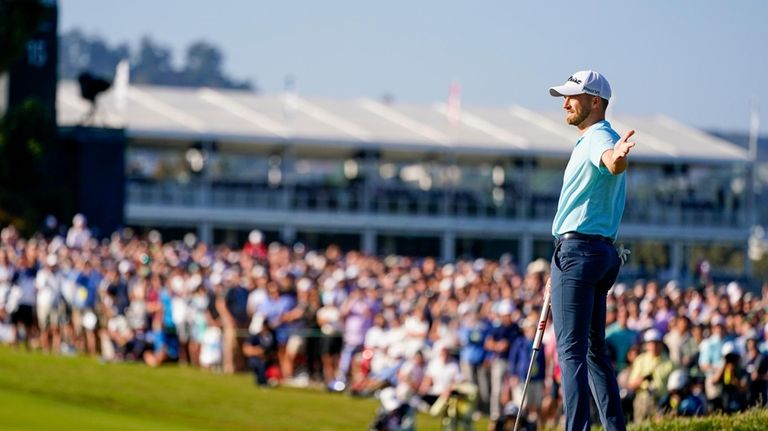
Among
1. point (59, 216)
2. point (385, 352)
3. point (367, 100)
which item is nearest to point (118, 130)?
point (59, 216)

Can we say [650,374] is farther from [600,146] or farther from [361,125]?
[361,125]

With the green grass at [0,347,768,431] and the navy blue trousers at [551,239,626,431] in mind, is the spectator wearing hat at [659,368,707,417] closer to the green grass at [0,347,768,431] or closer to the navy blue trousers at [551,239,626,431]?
the green grass at [0,347,768,431]

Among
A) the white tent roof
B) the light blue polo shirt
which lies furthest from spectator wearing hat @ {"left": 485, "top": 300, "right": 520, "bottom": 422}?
the white tent roof

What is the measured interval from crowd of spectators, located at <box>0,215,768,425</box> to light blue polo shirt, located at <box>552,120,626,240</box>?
648 centimetres

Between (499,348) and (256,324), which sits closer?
(499,348)

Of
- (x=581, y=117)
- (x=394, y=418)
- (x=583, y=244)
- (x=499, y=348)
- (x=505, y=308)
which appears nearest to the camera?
(x=583, y=244)

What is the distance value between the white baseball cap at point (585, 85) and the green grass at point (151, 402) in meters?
11.0

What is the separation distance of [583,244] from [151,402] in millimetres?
15880

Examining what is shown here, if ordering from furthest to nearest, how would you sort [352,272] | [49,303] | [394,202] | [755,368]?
[394,202] → [352,272] → [49,303] → [755,368]

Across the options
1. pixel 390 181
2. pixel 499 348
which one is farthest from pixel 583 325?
pixel 390 181

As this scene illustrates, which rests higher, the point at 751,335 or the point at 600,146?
the point at 600,146

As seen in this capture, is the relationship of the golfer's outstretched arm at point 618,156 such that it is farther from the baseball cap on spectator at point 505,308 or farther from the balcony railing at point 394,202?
the balcony railing at point 394,202

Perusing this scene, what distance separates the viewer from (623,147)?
7688 mm

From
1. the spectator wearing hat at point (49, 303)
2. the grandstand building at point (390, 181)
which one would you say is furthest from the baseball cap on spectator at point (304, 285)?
the grandstand building at point (390, 181)
